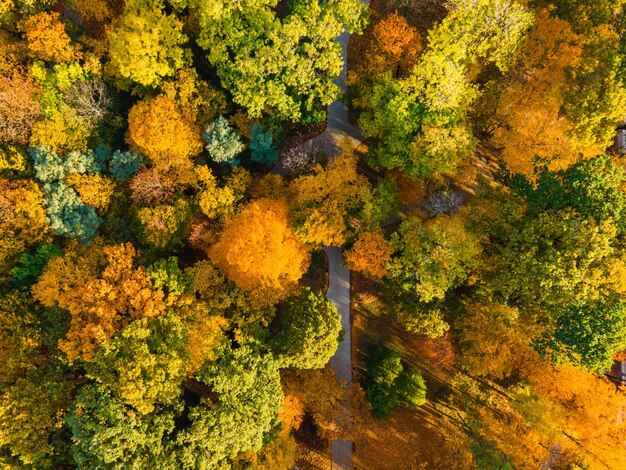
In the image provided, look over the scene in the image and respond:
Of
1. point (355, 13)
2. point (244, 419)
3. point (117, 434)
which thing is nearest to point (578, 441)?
point (244, 419)

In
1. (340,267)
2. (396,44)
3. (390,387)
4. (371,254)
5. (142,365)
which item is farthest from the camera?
(340,267)

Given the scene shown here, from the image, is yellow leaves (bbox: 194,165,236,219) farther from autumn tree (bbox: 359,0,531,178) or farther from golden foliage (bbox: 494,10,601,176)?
golden foliage (bbox: 494,10,601,176)

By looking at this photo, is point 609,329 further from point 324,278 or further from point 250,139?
point 250,139

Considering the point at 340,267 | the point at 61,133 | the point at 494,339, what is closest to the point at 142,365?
the point at 340,267

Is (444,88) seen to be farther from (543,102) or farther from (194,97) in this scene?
(194,97)

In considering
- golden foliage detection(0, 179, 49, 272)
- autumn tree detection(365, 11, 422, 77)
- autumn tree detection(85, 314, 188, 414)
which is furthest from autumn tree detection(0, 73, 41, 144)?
autumn tree detection(365, 11, 422, 77)

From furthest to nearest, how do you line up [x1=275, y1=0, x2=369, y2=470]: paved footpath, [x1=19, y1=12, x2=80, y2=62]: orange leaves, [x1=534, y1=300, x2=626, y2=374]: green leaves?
[x1=275, y1=0, x2=369, y2=470]: paved footpath → [x1=19, y1=12, x2=80, y2=62]: orange leaves → [x1=534, y1=300, x2=626, y2=374]: green leaves
